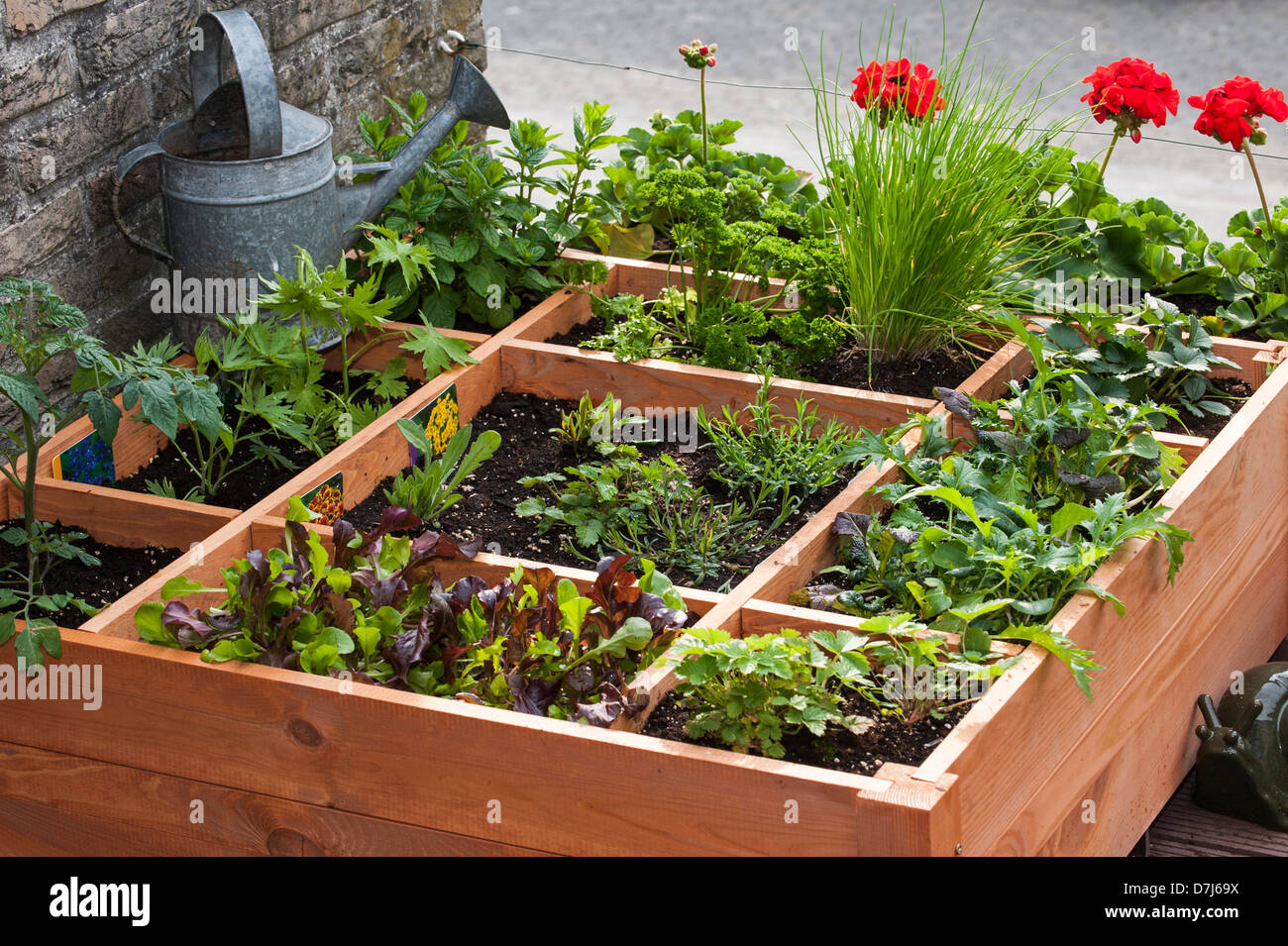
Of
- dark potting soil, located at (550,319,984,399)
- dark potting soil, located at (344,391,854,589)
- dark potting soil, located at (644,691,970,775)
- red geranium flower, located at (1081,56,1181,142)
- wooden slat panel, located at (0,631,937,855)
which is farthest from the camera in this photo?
red geranium flower, located at (1081,56,1181,142)

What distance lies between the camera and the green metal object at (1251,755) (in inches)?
101

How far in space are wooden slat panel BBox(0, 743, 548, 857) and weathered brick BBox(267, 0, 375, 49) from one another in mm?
1694

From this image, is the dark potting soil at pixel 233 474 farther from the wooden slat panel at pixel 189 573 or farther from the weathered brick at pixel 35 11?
the weathered brick at pixel 35 11

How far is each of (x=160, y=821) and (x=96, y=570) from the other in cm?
50

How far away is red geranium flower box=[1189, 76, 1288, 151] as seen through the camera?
3.16 meters

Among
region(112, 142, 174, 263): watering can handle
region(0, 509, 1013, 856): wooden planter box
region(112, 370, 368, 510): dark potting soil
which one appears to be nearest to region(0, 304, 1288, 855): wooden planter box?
region(0, 509, 1013, 856): wooden planter box

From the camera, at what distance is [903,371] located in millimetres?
3008

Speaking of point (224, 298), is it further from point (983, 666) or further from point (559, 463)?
point (983, 666)

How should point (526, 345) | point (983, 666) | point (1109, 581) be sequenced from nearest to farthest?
point (983, 666), point (1109, 581), point (526, 345)

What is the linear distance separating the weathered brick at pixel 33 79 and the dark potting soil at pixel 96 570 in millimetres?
705

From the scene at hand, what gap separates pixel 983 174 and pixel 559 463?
0.95 m

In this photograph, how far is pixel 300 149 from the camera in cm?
283

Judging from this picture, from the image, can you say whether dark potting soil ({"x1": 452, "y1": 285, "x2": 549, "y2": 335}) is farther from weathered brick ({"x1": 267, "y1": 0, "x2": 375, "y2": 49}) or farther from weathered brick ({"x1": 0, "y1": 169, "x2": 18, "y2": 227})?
weathered brick ({"x1": 0, "y1": 169, "x2": 18, "y2": 227})

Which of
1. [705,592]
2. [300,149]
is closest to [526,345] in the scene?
Answer: [300,149]
